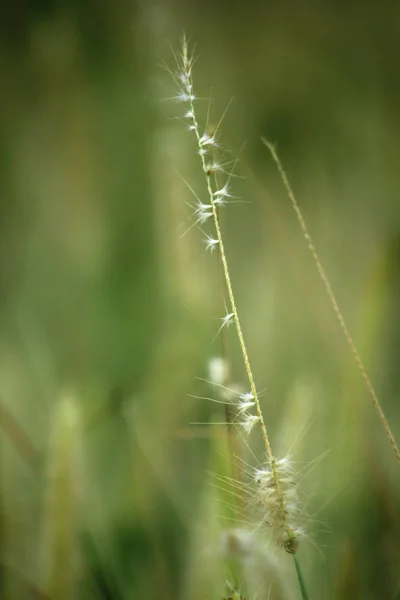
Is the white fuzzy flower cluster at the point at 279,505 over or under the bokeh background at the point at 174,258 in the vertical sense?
under

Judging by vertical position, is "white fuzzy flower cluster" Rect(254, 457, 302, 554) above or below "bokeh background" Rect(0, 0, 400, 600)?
below

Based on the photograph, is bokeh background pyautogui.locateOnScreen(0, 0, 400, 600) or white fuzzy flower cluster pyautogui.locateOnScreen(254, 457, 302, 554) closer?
white fuzzy flower cluster pyautogui.locateOnScreen(254, 457, 302, 554)

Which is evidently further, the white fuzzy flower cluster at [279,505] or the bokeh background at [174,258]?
the bokeh background at [174,258]

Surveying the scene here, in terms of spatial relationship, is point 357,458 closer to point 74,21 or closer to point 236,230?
point 236,230

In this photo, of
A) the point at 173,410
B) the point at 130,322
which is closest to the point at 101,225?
the point at 130,322
